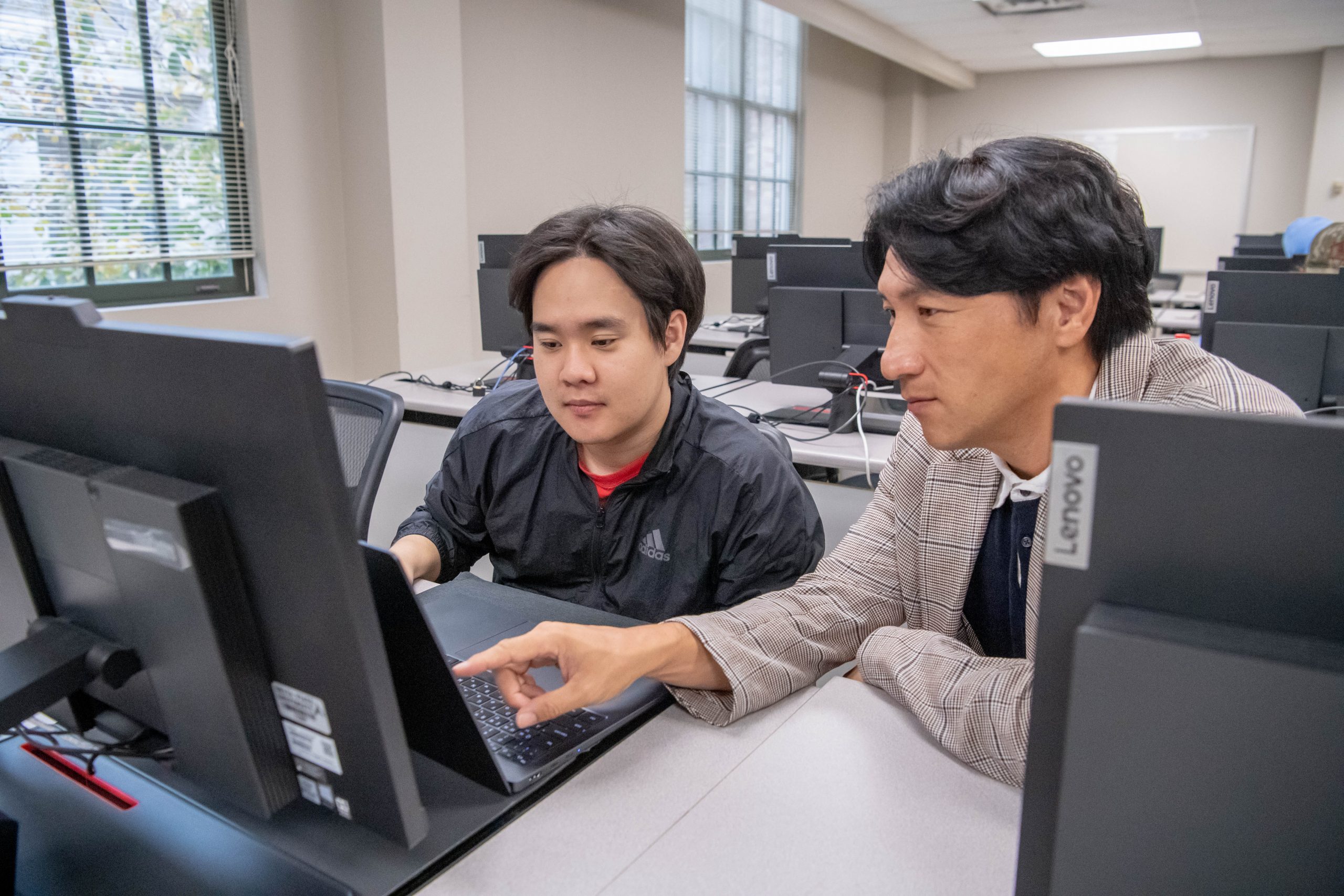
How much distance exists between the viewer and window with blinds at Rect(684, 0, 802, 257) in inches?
272

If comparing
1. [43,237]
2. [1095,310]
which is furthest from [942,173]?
[43,237]

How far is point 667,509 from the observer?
1.32 metres

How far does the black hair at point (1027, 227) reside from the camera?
92cm

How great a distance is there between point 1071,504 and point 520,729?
0.63m

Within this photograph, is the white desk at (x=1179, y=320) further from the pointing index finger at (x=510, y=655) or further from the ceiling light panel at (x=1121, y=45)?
the pointing index finger at (x=510, y=655)

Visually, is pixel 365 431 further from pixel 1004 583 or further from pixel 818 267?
pixel 818 267

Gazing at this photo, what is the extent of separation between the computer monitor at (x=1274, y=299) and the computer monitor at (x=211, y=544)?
232cm

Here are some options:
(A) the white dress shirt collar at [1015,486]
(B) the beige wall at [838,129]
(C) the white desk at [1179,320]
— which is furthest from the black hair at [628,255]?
(B) the beige wall at [838,129]

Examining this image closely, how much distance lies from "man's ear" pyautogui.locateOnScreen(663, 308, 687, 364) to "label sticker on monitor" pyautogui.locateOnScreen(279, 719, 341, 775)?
844 millimetres

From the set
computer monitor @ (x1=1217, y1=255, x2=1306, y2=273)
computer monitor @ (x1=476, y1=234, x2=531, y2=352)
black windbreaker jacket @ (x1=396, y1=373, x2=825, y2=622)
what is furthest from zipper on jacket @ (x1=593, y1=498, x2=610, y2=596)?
computer monitor @ (x1=1217, y1=255, x2=1306, y2=273)

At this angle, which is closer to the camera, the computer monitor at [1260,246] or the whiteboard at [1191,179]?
the computer monitor at [1260,246]

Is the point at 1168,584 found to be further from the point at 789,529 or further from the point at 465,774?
the point at 789,529

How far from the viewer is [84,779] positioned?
833 mm

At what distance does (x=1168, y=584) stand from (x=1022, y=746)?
47cm
